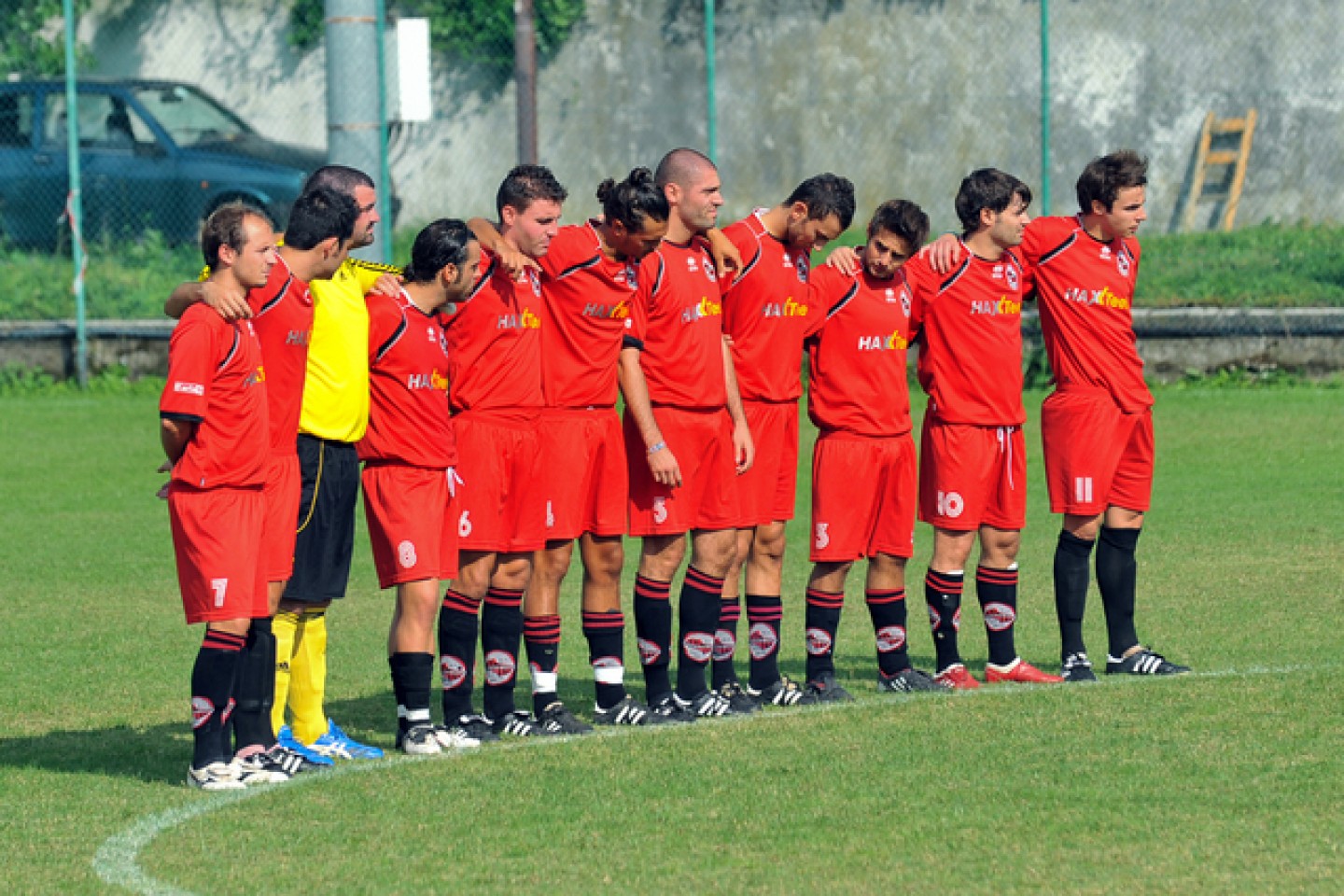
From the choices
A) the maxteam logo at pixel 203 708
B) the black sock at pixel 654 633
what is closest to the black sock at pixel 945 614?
the black sock at pixel 654 633

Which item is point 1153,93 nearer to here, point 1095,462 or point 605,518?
point 1095,462

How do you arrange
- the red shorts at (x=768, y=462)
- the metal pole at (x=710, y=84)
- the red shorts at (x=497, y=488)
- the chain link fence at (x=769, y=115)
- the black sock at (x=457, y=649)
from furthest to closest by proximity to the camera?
the chain link fence at (x=769, y=115) → the metal pole at (x=710, y=84) → the red shorts at (x=768, y=462) → the black sock at (x=457, y=649) → the red shorts at (x=497, y=488)

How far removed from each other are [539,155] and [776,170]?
7.40ft

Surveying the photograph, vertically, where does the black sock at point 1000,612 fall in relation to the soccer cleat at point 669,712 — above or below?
above

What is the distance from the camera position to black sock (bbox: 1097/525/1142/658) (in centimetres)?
926

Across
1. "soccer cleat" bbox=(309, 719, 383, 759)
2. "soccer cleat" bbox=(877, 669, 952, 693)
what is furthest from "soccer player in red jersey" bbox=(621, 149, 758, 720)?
"soccer cleat" bbox=(309, 719, 383, 759)

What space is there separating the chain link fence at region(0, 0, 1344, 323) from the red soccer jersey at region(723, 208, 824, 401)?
9.87m

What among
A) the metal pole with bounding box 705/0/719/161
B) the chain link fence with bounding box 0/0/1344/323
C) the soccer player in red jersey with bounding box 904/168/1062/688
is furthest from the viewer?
the chain link fence with bounding box 0/0/1344/323

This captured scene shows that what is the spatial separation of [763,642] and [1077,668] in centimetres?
140

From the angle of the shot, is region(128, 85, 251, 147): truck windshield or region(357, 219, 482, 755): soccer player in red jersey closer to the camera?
region(357, 219, 482, 755): soccer player in red jersey

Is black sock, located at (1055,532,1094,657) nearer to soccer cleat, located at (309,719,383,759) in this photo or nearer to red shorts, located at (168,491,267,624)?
soccer cleat, located at (309,719,383,759)

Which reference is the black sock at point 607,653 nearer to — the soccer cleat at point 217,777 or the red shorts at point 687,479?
the red shorts at point 687,479

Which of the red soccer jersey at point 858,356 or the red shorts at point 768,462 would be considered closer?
the red shorts at point 768,462

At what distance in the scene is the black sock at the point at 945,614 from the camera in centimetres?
918
